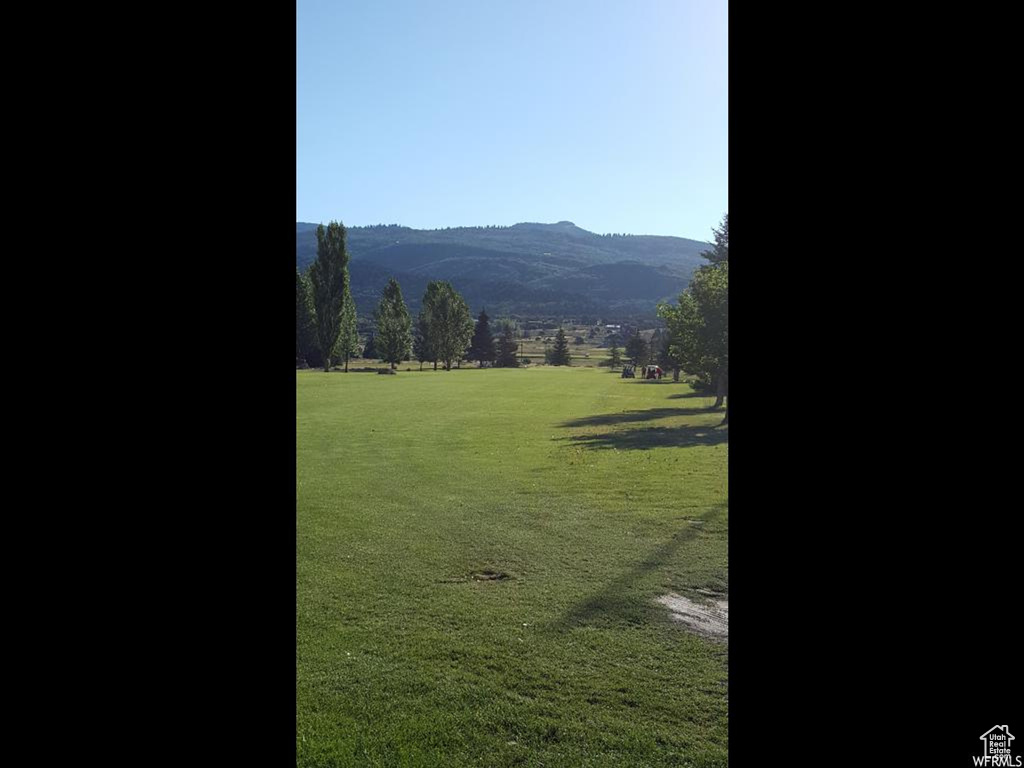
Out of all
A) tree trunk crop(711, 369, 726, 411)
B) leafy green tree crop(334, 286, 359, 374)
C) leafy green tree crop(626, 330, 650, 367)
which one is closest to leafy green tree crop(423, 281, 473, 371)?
leafy green tree crop(334, 286, 359, 374)

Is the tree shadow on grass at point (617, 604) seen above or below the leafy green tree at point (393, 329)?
below

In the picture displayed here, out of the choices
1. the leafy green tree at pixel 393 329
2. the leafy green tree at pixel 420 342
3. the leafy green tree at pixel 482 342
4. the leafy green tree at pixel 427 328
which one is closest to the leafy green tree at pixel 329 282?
the leafy green tree at pixel 393 329

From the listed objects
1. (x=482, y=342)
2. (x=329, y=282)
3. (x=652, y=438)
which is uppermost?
(x=329, y=282)

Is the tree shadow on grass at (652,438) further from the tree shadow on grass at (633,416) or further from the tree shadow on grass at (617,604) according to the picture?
the tree shadow on grass at (617,604)

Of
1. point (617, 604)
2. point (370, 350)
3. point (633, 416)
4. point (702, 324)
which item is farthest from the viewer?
point (370, 350)

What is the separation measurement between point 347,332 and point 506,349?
28.5 feet

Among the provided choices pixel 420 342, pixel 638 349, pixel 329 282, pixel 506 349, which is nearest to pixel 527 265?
pixel 506 349

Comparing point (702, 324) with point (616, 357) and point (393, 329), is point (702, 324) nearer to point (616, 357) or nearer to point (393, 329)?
point (393, 329)

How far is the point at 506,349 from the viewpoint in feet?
91.7

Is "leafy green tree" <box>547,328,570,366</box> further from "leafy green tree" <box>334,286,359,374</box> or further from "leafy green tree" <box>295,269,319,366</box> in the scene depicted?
"leafy green tree" <box>295,269,319,366</box>

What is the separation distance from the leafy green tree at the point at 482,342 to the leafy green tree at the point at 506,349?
0.43 metres
